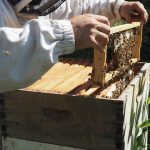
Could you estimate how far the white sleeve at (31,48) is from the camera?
123 centimetres

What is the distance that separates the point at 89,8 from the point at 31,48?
1.04 metres

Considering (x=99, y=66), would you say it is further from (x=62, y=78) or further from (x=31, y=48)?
(x=31, y=48)

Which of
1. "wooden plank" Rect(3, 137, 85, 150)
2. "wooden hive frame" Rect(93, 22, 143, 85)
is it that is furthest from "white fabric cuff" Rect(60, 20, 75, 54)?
"wooden plank" Rect(3, 137, 85, 150)

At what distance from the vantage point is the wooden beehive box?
5.29 feet

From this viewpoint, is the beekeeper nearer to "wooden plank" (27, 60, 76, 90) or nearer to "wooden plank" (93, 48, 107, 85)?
"wooden plank" (93, 48, 107, 85)

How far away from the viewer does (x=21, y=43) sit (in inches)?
48.4

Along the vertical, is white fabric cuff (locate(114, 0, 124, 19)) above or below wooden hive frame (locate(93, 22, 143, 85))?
above

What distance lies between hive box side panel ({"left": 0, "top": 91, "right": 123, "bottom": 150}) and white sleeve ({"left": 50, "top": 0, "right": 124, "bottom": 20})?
57cm

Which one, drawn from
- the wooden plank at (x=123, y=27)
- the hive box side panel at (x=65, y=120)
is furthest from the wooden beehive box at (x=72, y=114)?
the wooden plank at (x=123, y=27)

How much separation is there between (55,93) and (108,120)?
243 mm

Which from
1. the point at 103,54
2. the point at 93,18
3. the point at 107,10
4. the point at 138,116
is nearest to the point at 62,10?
the point at 107,10

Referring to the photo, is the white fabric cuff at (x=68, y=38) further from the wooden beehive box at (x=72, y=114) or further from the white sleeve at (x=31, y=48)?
the wooden beehive box at (x=72, y=114)

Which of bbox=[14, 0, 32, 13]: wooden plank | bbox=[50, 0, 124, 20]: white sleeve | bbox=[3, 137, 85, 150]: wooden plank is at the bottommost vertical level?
bbox=[3, 137, 85, 150]: wooden plank

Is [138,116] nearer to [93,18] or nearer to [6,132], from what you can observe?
[6,132]
